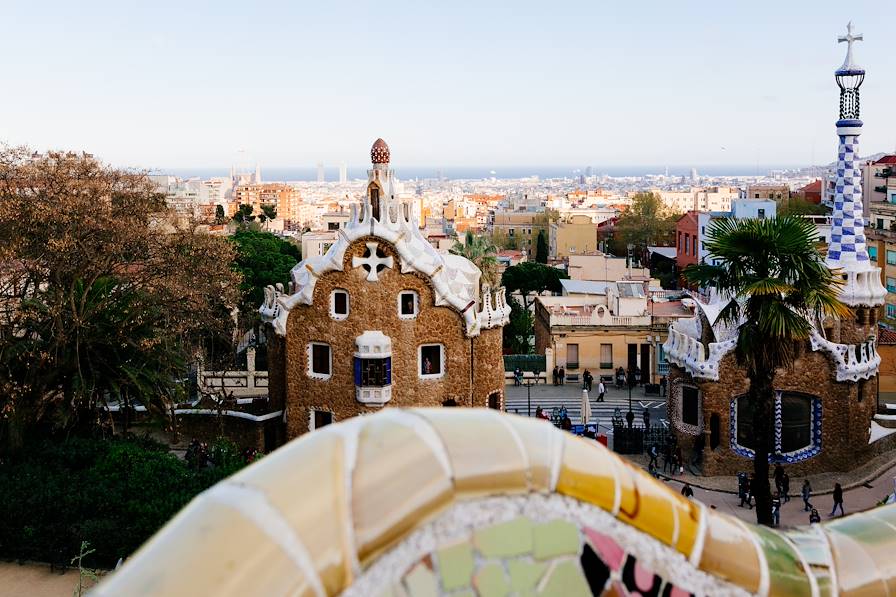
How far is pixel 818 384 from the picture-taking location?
1051 inches

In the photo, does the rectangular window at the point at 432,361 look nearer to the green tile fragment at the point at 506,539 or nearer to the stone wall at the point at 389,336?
the stone wall at the point at 389,336

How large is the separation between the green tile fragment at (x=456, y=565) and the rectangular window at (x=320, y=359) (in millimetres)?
23449

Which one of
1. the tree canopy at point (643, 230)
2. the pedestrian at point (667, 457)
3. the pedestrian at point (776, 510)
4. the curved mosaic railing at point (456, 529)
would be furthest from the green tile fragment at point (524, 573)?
the tree canopy at point (643, 230)

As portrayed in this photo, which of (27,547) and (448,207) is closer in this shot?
(27,547)

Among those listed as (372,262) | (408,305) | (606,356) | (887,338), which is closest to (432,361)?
(408,305)

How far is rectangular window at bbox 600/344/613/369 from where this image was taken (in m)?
41.2

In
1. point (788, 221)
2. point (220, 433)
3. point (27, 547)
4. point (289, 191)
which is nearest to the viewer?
point (788, 221)

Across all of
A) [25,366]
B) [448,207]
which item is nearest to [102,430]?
[25,366]

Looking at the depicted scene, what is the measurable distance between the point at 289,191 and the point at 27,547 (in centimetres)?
16907

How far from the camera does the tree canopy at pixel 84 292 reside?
23266 mm

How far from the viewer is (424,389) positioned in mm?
27172

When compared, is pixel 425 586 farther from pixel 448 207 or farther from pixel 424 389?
pixel 448 207

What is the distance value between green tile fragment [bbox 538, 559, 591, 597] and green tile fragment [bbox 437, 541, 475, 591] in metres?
0.40

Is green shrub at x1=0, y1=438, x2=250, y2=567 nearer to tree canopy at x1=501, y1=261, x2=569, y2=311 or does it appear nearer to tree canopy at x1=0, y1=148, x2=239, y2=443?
tree canopy at x1=0, y1=148, x2=239, y2=443
